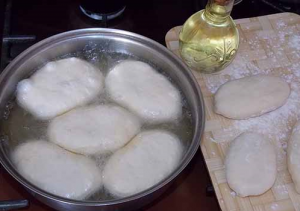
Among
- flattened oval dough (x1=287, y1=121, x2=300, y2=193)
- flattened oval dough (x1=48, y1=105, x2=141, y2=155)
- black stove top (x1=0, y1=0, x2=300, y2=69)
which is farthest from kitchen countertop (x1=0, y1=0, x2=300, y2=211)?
flattened oval dough (x1=287, y1=121, x2=300, y2=193)

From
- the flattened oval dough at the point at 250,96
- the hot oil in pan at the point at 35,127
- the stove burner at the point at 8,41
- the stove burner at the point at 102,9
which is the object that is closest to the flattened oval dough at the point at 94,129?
the hot oil in pan at the point at 35,127

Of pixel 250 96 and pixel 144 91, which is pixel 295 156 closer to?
pixel 250 96

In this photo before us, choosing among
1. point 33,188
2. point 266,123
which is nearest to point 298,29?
point 266,123

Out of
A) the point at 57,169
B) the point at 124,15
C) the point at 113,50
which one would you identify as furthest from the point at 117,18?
the point at 57,169

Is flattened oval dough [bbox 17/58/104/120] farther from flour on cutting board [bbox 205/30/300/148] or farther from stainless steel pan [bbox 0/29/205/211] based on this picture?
flour on cutting board [bbox 205/30/300/148]

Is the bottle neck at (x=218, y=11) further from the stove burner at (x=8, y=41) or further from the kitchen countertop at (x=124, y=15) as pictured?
the stove burner at (x=8, y=41)

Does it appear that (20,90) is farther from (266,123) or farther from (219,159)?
(266,123)
